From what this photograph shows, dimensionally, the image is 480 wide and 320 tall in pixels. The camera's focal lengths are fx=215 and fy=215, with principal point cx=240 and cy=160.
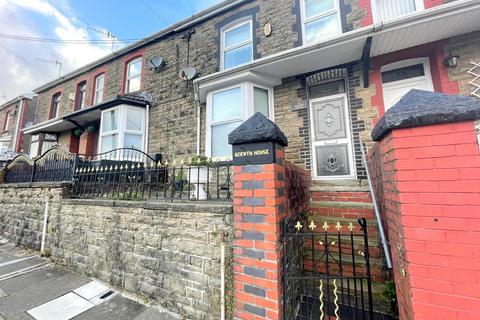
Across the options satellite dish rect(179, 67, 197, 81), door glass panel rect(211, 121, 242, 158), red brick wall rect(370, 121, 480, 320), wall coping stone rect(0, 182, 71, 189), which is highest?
satellite dish rect(179, 67, 197, 81)

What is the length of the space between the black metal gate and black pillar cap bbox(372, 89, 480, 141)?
0.93 m

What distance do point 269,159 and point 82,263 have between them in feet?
13.1

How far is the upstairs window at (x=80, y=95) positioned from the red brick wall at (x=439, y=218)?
12.9 metres

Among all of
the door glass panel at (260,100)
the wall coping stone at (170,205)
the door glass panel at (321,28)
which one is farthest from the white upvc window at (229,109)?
the wall coping stone at (170,205)

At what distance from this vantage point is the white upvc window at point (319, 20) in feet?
17.5

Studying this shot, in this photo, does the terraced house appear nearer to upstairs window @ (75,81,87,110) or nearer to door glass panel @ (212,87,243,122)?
door glass panel @ (212,87,243,122)

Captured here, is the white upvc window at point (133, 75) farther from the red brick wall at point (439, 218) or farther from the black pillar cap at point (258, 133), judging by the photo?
the red brick wall at point (439, 218)

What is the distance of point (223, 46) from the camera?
6883 mm

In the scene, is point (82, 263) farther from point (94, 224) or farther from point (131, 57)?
point (131, 57)

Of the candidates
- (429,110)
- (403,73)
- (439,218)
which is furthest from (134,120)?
(439,218)

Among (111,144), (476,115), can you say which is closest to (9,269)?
(111,144)

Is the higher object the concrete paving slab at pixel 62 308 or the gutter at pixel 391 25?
the gutter at pixel 391 25

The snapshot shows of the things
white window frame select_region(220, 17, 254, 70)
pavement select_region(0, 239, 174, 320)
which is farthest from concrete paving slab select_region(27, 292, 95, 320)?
white window frame select_region(220, 17, 254, 70)

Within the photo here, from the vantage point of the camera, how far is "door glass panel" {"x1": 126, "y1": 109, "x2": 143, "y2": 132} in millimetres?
7578
